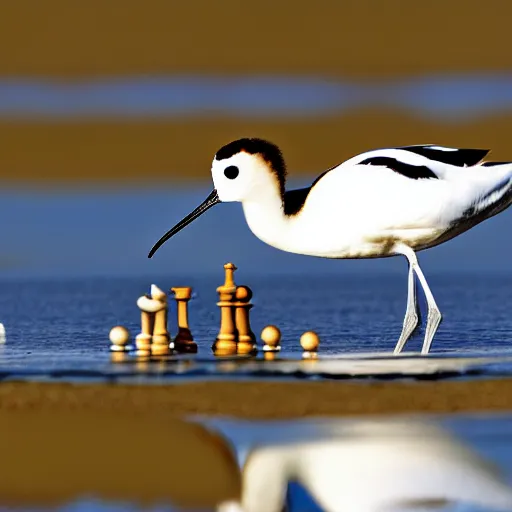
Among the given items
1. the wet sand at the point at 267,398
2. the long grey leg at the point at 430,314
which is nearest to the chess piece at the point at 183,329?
the long grey leg at the point at 430,314

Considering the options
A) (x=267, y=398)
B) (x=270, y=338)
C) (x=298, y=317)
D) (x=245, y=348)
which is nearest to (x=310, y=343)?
(x=270, y=338)

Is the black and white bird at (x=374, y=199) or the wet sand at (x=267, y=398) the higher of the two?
the black and white bird at (x=374, y=199)

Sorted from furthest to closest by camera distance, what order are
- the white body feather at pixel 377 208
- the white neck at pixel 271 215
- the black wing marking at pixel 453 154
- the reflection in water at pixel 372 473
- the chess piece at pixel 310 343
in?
1. the white neck at pixel 271 215
2. the black wing marking at pixel 453 154
3. the white body feather at pixel 377 208
4. the chess piece at pixel 310 343
5. the reflection in water at pixel 372 473

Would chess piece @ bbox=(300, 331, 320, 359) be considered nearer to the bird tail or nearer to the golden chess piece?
the golden chess piece

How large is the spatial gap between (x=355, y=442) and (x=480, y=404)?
0.99 metres

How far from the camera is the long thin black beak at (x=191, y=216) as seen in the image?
852cm

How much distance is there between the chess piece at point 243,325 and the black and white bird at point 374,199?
375 millimetres

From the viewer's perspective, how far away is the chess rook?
810cm

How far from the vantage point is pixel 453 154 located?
328 inches

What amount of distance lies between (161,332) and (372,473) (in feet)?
11.1

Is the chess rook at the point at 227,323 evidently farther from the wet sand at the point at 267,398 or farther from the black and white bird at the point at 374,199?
the wet sand at the point at 267,398

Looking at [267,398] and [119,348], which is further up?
[119,348]

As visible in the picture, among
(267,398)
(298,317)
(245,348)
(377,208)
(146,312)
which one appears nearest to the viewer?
(267,398)

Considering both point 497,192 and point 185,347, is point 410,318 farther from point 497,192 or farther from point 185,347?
point 185,347
